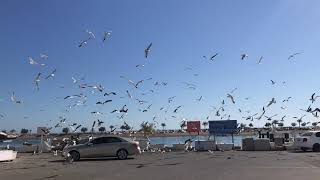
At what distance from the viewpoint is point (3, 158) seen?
31906mm

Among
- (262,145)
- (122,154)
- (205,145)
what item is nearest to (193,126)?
(205,145)

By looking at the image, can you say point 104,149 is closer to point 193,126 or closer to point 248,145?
point 248,145

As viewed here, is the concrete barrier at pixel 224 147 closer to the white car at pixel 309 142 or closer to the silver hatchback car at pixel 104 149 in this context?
the white car at pixel 309 142

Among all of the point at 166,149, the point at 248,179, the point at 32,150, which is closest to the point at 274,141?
the point at 166,149

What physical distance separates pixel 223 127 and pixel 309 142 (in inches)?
407

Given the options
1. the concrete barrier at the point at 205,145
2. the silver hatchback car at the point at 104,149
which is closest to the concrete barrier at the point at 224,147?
the concrete barrier at the point at 205,145

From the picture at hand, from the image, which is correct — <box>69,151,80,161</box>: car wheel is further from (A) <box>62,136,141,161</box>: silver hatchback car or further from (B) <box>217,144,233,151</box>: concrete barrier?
(B) <box>217,144,233,151</box>: concrete barrier

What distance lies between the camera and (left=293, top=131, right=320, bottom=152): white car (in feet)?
129

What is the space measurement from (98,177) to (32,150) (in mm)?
27729

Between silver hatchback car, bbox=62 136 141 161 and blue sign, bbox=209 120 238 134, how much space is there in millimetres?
17564

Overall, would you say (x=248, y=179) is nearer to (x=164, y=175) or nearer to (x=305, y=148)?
(x=164, y=175)

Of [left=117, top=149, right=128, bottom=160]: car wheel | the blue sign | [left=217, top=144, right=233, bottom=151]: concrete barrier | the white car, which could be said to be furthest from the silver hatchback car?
the blue sign

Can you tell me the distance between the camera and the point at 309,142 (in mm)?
39812

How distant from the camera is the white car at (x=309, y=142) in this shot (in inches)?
1553
